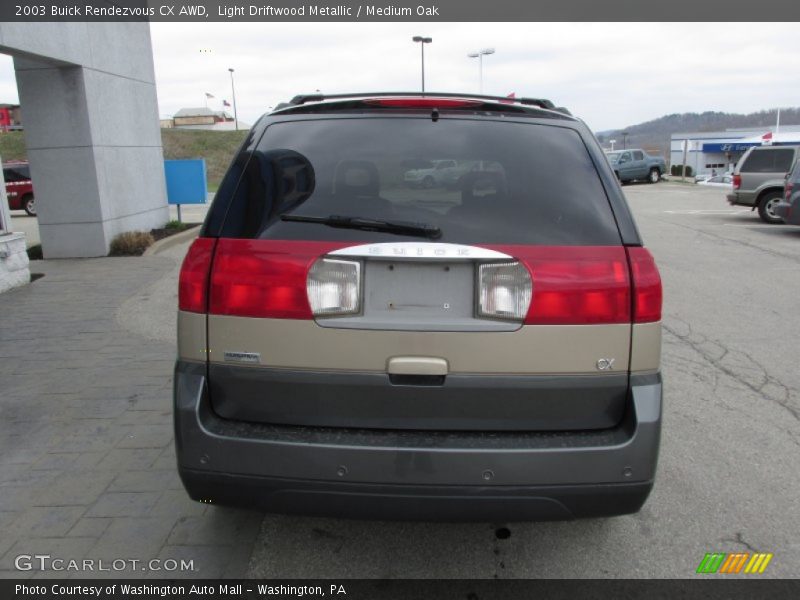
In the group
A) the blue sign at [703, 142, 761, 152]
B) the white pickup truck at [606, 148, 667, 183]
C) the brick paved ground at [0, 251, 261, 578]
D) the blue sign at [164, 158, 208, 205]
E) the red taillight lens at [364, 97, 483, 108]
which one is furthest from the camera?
the blue sign at [703, 142, 761, 152]

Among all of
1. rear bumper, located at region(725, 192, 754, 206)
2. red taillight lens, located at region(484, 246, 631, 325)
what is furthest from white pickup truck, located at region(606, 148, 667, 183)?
red taillight lens, located at region(484, 246, 631, 325)

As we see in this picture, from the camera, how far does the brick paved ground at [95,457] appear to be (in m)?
2.96

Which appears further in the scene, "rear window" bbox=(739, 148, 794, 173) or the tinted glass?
"rear window" bbox=(739, 148, 794, 173)

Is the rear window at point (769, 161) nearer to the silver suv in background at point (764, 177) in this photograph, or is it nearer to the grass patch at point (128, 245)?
the silver suv in background at point (764, 177)

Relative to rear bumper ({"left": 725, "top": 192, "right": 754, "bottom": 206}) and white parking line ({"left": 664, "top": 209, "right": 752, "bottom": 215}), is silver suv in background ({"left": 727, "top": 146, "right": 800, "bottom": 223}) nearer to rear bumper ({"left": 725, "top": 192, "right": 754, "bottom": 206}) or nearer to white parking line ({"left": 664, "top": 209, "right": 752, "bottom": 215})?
rear bumper ({"left": 725, "top": 192, "right": 754, "bottom": 206})

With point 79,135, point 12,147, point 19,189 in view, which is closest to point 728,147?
point 19,189

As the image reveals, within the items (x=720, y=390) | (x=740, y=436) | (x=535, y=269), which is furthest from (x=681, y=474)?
(x=535, y=269)

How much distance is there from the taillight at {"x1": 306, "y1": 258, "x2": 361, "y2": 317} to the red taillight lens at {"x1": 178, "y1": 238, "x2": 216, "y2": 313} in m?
0.40

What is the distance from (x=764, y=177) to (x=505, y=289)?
17.3 metres

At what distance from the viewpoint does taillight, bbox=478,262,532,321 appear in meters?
2.27

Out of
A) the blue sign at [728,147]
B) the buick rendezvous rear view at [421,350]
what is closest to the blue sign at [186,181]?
the buick rendezvous rear view at [421,350]

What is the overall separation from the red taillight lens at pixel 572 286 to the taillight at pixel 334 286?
1.72 feet

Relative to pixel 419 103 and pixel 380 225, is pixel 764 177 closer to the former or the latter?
pixel 419 103

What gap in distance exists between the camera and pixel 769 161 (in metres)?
16.8
